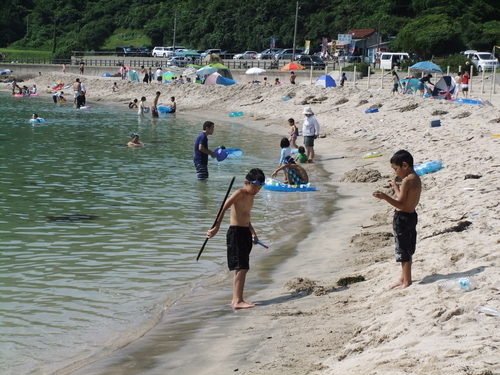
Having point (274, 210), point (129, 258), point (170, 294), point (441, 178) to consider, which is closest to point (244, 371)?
point (170, 294)

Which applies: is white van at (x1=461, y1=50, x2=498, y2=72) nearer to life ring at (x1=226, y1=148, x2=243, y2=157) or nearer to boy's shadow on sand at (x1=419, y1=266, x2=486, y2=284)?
life ring at (x1=226, y1=148, x2=243, y2=157)

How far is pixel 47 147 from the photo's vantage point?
2677 cm

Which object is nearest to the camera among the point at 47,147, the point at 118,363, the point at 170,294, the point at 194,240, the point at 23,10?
the point at 118,363

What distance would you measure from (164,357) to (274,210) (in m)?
7.99

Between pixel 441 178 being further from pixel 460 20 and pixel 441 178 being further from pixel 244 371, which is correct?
pixel 460 20

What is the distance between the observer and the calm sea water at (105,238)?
8.47 m

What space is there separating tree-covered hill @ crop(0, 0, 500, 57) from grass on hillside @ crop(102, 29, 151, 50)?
2.65 feet

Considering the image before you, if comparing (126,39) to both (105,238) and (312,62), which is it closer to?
(312,62)

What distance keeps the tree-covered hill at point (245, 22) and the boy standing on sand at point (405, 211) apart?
55364 millimetres

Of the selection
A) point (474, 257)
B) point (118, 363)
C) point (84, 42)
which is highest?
point (84, 42)

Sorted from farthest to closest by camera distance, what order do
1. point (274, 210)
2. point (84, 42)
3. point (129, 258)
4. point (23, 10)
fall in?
point (23, 10) → point (84, 42) → point (274, 210) → point (129, 258)

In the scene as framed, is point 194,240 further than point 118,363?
Yes

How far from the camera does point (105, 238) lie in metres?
12.8

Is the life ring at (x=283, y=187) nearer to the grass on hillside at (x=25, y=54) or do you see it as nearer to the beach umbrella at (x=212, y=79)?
the beach umbrella at (x=212, y=79)
